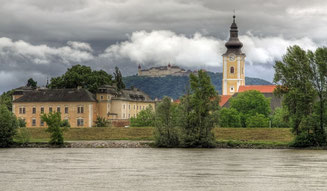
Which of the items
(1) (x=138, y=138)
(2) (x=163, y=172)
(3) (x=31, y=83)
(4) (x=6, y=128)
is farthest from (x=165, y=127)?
(3) (x=31, y=83)

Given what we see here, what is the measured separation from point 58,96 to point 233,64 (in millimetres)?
55463

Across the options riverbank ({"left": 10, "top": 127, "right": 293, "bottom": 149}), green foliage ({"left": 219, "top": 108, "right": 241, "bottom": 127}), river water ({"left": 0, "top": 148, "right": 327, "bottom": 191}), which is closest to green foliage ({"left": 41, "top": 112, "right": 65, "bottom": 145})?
riverbank ({"left": 10, "top": 127, "right": 293, "bottom": 149})

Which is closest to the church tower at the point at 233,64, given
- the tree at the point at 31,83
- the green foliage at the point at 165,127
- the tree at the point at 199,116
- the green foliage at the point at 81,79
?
the green foliage at the point at 81,79

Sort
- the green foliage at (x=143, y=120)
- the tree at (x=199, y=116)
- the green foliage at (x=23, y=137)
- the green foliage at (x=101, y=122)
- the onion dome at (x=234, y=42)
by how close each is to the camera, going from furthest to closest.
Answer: the onion dome at (x=234, y=42) < the green foliage at (x=101, y=122) < the green foliage at (x=143, y=120) < the green foliage at (x=23, y=137) < the tree at (x=199, y=116)

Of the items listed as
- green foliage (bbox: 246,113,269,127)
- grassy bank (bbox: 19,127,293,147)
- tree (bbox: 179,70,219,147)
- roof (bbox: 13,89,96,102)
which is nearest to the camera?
tree (bbox: 179,70,219,147)

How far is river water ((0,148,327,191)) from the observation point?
35781 mm

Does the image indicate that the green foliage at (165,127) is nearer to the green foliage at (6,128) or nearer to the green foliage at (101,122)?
the green foliage at (6,128)

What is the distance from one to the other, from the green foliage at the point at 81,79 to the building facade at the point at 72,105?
348 cm

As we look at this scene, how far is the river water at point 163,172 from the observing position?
35781mm

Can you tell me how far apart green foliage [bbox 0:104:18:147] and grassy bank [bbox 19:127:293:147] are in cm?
618

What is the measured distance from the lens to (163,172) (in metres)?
42.3

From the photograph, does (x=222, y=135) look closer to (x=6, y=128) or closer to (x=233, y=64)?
(x=6, y=128)

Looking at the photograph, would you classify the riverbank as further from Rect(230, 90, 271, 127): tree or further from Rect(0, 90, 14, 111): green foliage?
Rect(0, 90, 14, 111): green foliage

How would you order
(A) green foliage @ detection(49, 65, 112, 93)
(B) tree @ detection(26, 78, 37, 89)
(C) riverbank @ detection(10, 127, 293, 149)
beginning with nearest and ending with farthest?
1. (C) riverbank @ detection(10, 127, 293, 149)
2. (A) green foliage @ detection(49, 65, 112, 93)
3. (B) tree @ detection(26, 78, 37, 89)
